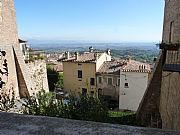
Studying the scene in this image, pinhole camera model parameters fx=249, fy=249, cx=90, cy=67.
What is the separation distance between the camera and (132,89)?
25438 millimetres

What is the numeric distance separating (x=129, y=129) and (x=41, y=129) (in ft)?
1.66

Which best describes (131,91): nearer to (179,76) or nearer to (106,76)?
(106,76)

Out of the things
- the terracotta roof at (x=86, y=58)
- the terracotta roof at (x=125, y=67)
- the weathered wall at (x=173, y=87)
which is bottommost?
the terracotta roof at (x=125, y=67)

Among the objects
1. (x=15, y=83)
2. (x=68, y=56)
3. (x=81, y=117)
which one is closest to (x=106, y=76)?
(x=68, y=56)

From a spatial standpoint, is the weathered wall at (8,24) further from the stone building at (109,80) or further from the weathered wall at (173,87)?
the stone building at (109,80)

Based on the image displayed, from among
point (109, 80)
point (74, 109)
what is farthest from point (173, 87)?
point (109, 80)

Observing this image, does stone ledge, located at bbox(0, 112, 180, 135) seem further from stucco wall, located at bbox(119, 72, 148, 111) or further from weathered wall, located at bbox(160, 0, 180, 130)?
stucco wall, located at bbox(119, 72, 148, 111)

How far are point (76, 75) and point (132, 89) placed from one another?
8408mm

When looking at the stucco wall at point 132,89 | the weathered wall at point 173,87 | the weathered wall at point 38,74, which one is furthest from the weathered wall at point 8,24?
the stucco wall at point 132,89

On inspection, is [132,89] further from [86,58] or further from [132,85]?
[86,58]

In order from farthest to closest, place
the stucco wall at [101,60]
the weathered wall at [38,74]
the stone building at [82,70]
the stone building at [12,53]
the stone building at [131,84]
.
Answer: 1. the stucco wall at [101,60]
2. the stone building at [82,70]
3. the stone building at [131,84]
4. the weathered wall at [38,74]
5. the stone building at [12,53]

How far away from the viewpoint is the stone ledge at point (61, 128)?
1.39 metres

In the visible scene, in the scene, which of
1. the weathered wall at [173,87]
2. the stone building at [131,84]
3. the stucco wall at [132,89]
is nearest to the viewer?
the weathered wall at [173,87]

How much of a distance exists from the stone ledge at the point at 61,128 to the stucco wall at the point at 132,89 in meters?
23.8
